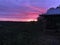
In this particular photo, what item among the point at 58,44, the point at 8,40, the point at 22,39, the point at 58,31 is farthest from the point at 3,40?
the point at 58,31

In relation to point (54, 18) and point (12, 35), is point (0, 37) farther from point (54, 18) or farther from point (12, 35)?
point (54, 18)

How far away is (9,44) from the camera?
21.7 ft

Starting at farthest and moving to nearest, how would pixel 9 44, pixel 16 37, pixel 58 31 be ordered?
pixel 58 31, pixel 16 37, pixel 9 44

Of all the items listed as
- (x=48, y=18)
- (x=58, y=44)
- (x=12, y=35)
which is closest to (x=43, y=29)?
(x=48, y=18)

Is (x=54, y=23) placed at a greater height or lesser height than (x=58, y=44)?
greater

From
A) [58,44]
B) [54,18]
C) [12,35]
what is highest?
[54,18]

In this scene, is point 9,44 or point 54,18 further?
point 54,18

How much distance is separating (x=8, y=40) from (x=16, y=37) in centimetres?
41

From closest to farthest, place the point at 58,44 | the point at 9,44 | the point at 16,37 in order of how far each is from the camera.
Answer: the point at 9,44
the point at 16,37
the point at 58,44

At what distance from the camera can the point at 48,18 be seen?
42.6 ft

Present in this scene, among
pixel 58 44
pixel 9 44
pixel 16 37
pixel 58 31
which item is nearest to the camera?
pixel 9 44

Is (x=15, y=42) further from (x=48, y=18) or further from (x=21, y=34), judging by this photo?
(x=48, y=18)

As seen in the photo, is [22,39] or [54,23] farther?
[54,23]

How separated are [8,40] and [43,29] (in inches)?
256
